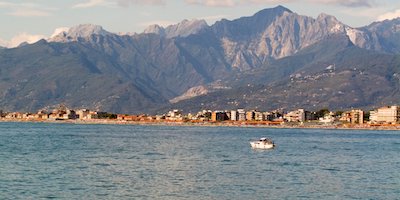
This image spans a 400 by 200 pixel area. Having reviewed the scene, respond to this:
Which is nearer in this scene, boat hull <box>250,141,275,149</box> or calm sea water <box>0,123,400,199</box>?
calm sea water <box>0,123,400,199</box>

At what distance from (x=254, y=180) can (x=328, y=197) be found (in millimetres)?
13535

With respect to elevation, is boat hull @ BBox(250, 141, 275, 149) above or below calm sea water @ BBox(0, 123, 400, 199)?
above

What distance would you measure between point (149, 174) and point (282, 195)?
20.1 metres

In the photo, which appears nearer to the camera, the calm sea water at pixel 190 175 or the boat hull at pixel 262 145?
the calm sea water at pixel 190 175

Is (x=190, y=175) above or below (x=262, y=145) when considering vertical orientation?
below

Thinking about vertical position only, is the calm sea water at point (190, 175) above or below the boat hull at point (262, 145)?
below

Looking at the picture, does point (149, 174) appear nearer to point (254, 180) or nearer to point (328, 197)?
point (254, 180)

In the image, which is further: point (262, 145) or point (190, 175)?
point (262, 145)

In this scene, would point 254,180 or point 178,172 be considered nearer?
point 254,180

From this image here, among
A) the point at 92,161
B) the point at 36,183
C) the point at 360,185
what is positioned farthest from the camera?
the point at 92,161

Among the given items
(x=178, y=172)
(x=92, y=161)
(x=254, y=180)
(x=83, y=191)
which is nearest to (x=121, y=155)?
(x=92, y=161)

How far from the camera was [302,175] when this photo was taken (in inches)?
3698

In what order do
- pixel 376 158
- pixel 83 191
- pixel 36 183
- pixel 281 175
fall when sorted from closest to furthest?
1. pixel 83 191
2. pixel 36 183
3. pixel 281 175
4. pixel 376 158

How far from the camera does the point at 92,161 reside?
108062 mm
